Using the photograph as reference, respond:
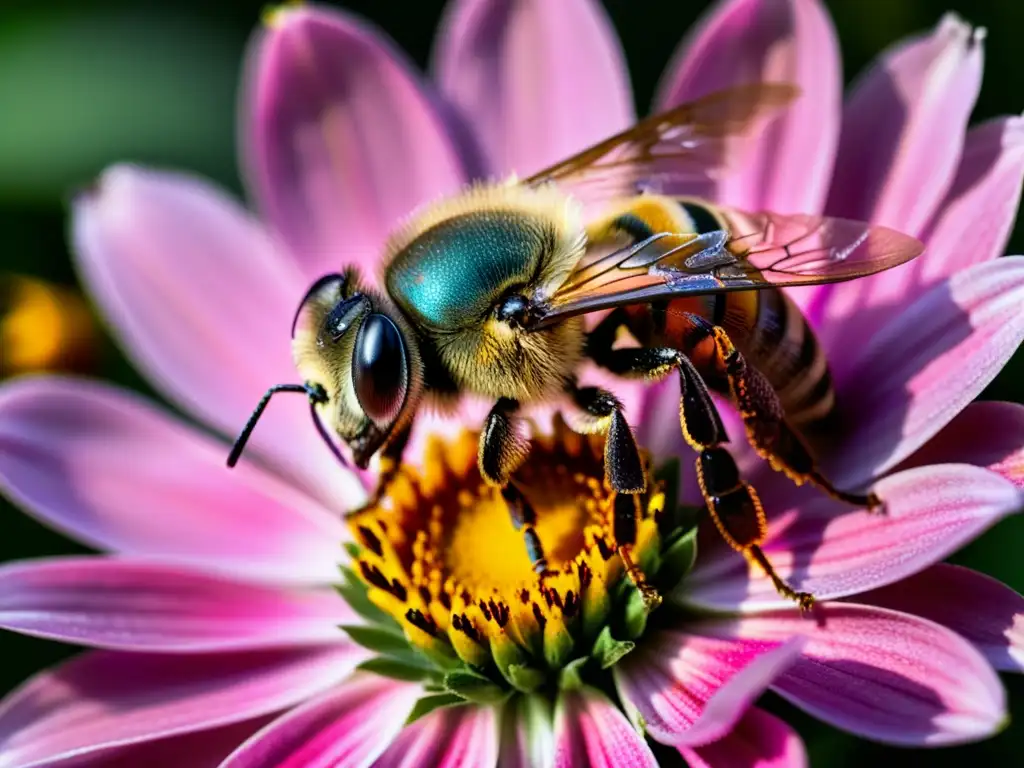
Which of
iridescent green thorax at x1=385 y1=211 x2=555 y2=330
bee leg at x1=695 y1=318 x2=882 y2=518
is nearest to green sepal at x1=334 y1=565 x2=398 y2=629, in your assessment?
iridescent green thorax at x1=385 y1=211 x2=555 y2=330

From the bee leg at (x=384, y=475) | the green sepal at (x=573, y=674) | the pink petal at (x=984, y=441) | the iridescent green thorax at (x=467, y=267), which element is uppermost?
the iridescent green thorax at (x=467, y=267)

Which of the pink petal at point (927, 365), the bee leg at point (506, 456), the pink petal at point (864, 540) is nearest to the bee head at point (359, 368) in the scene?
the bee leg at point (506, 456)

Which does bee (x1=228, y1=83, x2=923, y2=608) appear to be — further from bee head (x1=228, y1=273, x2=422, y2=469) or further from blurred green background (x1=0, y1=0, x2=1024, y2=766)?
blurred green background (x1=0, y1=0, x2=1024, y2=766)

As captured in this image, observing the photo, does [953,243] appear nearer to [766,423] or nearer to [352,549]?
[766,423]

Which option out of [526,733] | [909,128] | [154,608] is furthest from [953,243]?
[154,608]

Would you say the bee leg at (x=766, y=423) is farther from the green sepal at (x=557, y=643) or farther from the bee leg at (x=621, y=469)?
the green sepal at (x=557, y=643)

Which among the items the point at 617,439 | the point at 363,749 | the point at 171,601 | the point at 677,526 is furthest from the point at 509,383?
the point at 171,601
